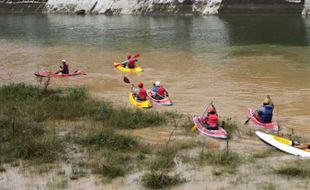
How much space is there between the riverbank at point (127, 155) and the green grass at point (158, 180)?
2 cm

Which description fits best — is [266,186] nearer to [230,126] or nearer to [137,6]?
[230,126]

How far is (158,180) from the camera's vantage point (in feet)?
33.9

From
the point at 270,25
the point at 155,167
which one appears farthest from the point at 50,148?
the point at 270,25

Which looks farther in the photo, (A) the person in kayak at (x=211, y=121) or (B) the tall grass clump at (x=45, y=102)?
(B) the tall grass clump at (x=45, y=102)

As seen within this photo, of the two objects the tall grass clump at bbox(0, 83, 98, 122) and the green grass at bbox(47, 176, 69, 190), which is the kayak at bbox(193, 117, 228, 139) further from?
the green grass at bbox(47, 176, 69, 190)

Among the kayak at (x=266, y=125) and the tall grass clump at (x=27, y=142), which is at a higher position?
the tall grass clump at (x=27, y=142)

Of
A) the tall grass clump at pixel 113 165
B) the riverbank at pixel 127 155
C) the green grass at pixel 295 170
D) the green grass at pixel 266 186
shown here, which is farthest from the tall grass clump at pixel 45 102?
the green grass at pixel 266 186

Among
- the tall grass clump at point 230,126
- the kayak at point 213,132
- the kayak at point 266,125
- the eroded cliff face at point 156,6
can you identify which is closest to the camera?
the kayak at point 213,132

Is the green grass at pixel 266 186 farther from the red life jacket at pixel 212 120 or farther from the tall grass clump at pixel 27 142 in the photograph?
the tall grass clump at pixel 27 142

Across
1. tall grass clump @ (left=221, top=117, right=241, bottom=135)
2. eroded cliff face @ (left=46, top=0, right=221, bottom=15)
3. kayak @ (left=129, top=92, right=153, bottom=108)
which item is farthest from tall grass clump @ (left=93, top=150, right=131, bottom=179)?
eroded cliff face @ (left=46, top=0, right=221, bottom=15)

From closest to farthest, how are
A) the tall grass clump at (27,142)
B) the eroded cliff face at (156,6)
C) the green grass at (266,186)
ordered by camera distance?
the green grass at (266,186)
the tall grass clump at (27,142)
the eroded cliff face at (156,6)

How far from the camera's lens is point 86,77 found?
2584 centimetres

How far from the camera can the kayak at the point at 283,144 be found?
12422mm

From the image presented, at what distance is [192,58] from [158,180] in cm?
2115
